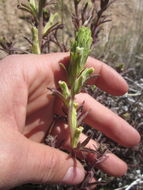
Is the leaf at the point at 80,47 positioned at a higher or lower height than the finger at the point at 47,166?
higher

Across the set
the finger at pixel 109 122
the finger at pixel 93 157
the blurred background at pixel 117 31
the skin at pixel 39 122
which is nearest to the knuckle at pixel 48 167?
the skin at pixel 39 122

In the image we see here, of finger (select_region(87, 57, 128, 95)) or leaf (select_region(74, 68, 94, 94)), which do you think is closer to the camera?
leaf (select_region(74, 68, 94, 94))

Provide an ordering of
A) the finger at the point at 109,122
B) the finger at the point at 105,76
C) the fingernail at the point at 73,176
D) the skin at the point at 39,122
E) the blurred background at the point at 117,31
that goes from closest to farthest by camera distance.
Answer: the skin at the point at 39,122
the fingernail at the point at 73,176
the finger at the point at 105,76
the finger at the point at 109,122
the blurred background at the point at 117,31

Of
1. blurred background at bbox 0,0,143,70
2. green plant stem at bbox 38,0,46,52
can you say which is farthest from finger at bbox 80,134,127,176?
blurred background at bbox 0,0,143,70

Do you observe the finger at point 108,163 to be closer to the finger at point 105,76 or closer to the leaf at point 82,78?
the finger at point 105,76

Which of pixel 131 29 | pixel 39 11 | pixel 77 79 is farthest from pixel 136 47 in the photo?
pixel 77 79

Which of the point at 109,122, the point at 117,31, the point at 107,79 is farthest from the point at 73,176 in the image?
the point at 117,31

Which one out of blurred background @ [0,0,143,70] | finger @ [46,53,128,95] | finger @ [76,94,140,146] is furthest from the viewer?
blurred background @ [0,0,143,70]

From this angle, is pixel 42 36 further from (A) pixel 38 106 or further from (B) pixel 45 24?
(A) pixel 38 106

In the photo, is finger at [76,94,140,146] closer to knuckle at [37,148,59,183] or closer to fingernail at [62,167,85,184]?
fingernail at [62,167,85,184]
